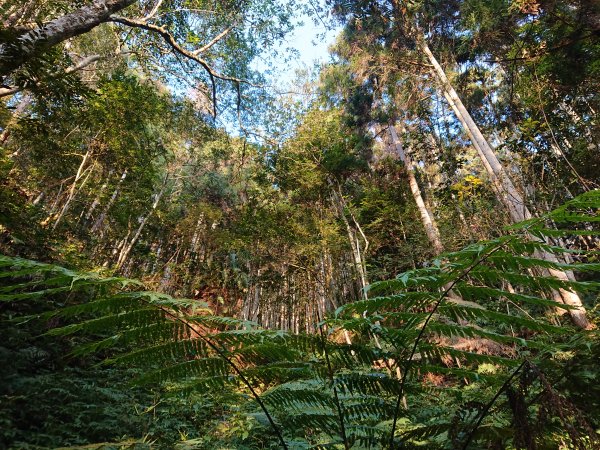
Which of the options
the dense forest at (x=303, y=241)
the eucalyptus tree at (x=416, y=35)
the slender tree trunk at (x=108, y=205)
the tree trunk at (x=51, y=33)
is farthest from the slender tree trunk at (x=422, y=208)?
the slender tree trunk at (x=108, y=205)

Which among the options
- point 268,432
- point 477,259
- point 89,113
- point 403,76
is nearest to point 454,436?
point 477,259

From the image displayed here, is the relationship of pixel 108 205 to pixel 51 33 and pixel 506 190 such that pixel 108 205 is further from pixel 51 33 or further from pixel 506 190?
pixel 506 190

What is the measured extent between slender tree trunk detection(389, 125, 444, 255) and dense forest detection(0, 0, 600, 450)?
0.09 meters

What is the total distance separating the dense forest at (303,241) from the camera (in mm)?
1295

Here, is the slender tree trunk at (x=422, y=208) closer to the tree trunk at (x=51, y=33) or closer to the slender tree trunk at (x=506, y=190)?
the slender tree trunk at (x=506, y=190)

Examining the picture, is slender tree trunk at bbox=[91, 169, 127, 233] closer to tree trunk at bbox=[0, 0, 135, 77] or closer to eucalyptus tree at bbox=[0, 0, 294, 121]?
eucalyptus tree at bbox=[0, 0, 294, 121]

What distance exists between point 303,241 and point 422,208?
11.8 ft

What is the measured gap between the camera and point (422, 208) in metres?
9.34

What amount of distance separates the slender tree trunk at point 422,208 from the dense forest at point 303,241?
0.09 m

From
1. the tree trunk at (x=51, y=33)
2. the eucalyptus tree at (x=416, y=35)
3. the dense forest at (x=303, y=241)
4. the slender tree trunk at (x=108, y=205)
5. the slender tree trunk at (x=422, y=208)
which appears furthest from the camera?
the slender tree trunk at (x=108, y=205)

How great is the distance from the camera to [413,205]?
34.5 feet

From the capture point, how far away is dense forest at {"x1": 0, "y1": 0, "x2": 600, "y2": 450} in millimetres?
1295

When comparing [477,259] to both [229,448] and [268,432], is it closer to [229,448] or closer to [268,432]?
[229,448]

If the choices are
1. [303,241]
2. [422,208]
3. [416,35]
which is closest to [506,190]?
[422,208]
